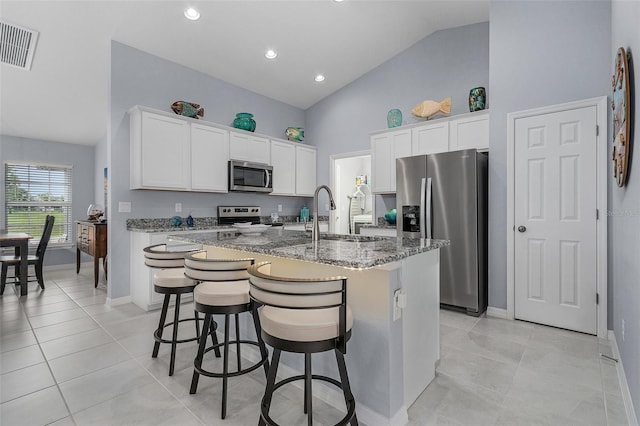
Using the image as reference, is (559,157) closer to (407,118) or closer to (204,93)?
(407,118)

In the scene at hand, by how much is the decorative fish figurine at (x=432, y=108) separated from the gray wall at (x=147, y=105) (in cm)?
279

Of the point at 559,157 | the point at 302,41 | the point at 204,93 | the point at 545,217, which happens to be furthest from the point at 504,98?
the point at 204,93

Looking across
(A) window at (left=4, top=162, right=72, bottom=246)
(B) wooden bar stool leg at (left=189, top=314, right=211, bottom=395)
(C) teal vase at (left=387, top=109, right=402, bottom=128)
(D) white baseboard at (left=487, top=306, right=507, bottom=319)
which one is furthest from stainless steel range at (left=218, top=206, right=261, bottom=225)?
(A) window at (left=4, top=162, right=72, bottom=246)

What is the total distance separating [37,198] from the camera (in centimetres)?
586

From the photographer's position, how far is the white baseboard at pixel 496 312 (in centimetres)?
320

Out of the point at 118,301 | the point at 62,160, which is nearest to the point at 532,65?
the point at 118,301

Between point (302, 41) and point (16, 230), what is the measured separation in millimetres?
6070

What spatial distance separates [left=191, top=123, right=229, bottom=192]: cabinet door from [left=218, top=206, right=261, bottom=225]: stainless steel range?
0.43 meters

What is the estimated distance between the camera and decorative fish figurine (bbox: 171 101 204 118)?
4000 millimetres

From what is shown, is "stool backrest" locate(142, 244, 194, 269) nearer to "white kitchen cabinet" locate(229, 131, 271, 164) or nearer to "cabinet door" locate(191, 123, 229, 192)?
"cabinet door" locate(191, 123, 229, 192)

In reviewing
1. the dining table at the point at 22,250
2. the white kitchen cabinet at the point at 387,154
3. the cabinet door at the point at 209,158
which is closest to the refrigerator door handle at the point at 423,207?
the white kitchen cabinet at the point at 387,154

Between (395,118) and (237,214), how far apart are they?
2.82m

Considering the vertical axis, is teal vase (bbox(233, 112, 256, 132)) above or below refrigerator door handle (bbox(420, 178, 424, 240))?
above

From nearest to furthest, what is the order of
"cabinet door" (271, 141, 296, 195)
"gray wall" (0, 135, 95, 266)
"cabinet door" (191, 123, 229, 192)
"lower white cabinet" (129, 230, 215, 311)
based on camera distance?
"lower white cabinet" (129, 230, 215, 311), "cabinet door" (191, 123, 229, 192), "cabinet door" (271, 141, 296, 195), "gray wall" (0, 135, 95, 266)
